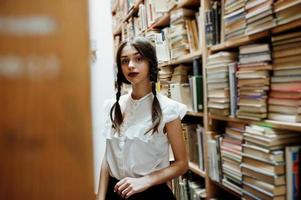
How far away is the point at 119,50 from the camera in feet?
4.32

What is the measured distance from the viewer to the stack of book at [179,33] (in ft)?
5.88

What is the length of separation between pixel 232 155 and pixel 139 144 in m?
0.45

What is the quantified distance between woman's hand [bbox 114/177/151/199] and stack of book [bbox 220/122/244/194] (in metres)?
0.42

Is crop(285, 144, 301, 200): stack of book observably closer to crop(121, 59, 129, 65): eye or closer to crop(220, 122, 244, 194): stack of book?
crop(220, 122, 244, 194): stack of book

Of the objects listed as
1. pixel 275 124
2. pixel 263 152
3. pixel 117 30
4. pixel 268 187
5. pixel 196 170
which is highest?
pixel 117 30

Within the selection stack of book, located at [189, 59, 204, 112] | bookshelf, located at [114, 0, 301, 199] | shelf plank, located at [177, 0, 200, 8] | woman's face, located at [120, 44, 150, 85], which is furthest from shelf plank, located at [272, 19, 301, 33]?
shelf plank, located at [177, 0, 200, 8]

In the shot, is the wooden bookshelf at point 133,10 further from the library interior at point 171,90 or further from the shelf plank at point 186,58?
the shelf plank at point 186,58

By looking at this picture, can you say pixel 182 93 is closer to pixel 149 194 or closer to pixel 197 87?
pixel 197 87

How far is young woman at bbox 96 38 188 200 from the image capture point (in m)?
1.18

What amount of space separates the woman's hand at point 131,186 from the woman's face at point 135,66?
15.1 inches

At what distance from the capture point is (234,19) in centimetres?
130

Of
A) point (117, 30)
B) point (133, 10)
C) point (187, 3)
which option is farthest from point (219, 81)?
point (133, 10)

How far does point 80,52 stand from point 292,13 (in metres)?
0.85

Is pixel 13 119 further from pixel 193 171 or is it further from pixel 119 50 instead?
pixel 193 171
